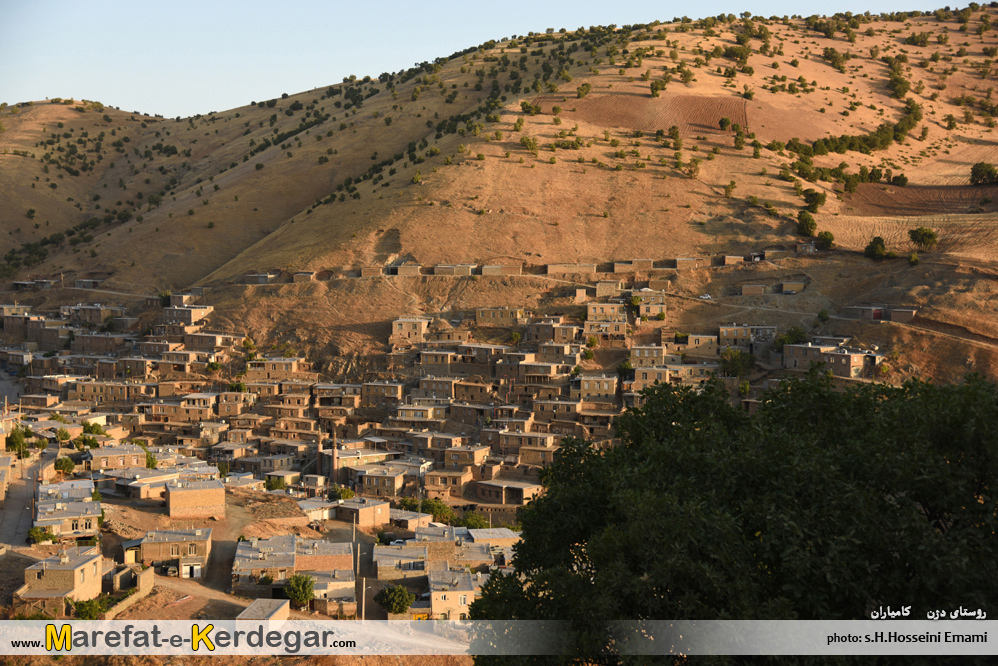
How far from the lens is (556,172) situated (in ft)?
206

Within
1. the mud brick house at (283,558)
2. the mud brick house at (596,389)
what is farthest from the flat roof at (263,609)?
the mud brick house at (596,389)

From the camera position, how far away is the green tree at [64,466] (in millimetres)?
31156

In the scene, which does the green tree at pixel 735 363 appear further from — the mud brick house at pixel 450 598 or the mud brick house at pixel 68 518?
the mud brick house at pixel 68 518

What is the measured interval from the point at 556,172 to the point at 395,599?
4291 cm

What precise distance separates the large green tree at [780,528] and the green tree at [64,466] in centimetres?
2113

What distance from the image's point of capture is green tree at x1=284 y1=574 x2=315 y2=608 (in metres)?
23.0

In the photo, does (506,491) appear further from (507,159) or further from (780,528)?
(507,159)

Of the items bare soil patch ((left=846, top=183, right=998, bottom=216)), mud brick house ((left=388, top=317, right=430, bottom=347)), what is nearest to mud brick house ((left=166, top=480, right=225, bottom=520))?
mud brick house ((left=388, top=317, right=430, bottom=347))

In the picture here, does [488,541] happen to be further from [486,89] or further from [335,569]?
[486,89]

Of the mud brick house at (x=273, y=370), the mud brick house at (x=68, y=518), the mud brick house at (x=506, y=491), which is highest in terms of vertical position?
the mud brick house at (x=273, y=370)

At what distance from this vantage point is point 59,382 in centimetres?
4625

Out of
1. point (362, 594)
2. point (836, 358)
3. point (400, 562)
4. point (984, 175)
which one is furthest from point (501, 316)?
point (984, 175)

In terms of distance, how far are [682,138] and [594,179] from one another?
9874mm

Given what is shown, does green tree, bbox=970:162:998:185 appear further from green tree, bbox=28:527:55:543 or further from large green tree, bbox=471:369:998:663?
green tree, bbox=28:527:55:543
